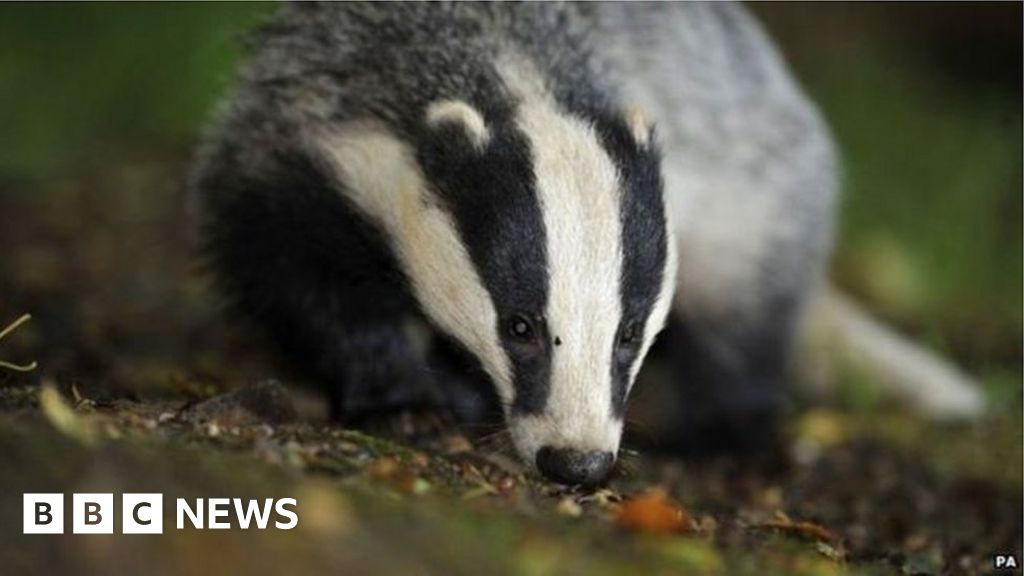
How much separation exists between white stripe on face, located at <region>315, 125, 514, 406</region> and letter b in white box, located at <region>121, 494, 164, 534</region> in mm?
986

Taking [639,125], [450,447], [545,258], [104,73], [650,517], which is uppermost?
[639,125]

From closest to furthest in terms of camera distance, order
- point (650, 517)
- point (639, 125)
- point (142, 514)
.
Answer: point (142, 514) → point (650, 517) → point (639, 125)

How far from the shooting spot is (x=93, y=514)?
2.79 metres

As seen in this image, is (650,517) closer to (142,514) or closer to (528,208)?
(528,208)

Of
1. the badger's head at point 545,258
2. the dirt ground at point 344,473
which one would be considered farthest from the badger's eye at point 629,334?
the dirt ground at point 344,473

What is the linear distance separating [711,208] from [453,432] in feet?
4.43

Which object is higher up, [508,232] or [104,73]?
[508,232]

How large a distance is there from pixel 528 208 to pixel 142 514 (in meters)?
1.13

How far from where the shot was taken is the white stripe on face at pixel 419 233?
11.8ft

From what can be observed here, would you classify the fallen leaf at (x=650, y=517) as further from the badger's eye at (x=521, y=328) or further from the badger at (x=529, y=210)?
the badger's eye at (x=521, y=328)

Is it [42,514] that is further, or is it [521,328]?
[521,328]

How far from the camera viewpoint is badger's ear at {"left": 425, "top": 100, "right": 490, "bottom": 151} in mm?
3691

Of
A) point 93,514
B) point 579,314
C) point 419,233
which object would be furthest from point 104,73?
point 93,514

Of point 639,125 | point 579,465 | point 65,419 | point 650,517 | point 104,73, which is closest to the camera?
point 65,419
